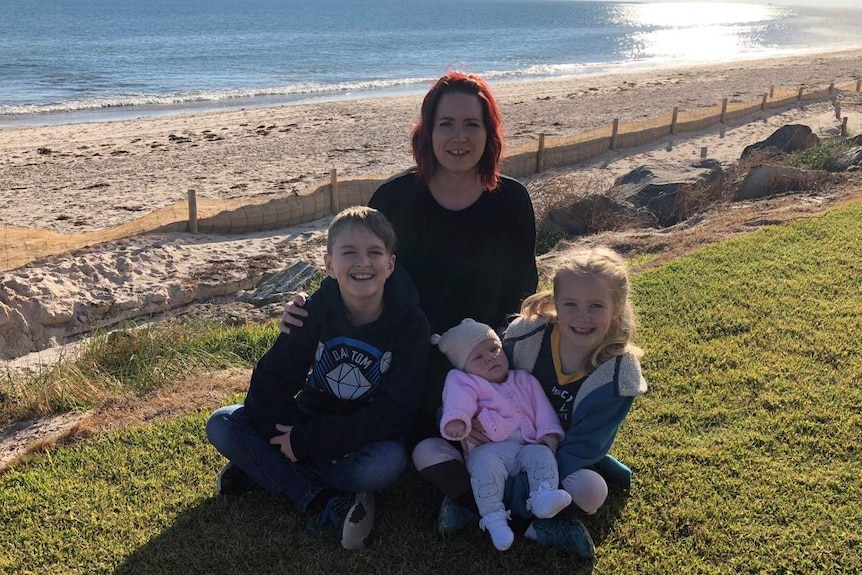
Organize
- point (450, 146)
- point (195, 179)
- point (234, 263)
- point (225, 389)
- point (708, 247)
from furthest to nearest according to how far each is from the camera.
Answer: point (195, 179)
point (234, 263)
point (708, 247)
point (225, 389)
point (450, 146)

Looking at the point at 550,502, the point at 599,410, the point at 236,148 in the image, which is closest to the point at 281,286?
the point at 599,410

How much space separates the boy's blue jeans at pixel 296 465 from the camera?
10.8 feet

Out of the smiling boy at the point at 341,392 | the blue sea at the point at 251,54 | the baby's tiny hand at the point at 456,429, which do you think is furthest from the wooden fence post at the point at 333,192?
the baby's tiny hand at the point at 456,429

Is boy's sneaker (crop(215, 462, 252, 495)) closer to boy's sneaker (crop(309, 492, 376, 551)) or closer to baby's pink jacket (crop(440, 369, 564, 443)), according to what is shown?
boy's sneaker (crop(309, 492, 376, 551))

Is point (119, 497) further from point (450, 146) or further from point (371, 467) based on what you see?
point (450, 146)

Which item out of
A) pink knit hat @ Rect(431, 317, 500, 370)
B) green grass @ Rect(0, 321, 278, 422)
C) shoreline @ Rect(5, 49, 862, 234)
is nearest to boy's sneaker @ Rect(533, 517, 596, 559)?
pink knit hat @ Rect(431, 317, 500, 370)

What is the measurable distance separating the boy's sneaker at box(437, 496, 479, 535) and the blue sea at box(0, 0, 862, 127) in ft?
15.6

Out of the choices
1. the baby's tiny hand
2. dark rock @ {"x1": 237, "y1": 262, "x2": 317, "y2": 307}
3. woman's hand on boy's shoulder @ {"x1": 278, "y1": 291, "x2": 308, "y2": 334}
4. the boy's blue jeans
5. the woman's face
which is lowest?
dark rock @ {"x1": 237, "y1": 262, "x2": 317, "y2": 307}

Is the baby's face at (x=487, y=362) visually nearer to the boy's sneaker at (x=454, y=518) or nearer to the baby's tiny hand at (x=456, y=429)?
the baby's tiny hand at (x=456, y=429)

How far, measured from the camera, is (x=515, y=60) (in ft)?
181

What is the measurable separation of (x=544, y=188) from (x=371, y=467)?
9.02 m

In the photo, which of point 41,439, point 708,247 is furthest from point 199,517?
point 708,247

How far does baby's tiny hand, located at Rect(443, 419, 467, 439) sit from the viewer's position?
3.17m

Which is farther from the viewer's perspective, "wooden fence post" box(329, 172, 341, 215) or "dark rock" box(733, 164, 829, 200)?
"wooden fence post" box(329, 172, 341, 215)
